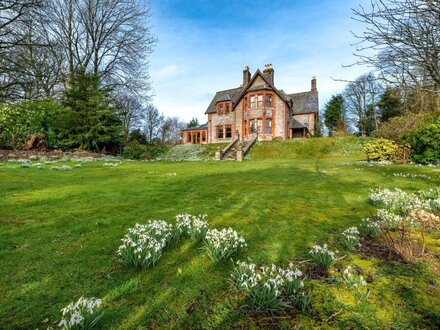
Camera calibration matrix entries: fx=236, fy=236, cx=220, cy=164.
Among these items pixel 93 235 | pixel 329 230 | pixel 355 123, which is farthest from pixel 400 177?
pixel 355 123

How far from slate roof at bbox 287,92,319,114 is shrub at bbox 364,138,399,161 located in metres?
23.4

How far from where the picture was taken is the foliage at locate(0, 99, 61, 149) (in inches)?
765

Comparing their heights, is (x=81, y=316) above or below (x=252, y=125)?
below

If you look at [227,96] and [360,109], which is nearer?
[227,96]

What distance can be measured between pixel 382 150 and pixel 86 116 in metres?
26.1

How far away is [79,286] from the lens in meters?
2.44

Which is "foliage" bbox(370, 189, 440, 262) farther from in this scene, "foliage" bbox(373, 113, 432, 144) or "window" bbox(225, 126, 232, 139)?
"window" bbox(225, 126, 232, 139)

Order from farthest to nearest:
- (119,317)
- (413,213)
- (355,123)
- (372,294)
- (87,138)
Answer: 1. (355,123)
2. (87,138)
3. (413,213)
4. (372,294)
5. (119,317)

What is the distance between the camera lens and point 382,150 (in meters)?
16.1

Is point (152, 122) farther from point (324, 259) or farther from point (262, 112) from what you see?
point (324, 259)

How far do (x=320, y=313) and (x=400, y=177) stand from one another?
30.3 ft

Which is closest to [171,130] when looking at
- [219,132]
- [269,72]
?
[219,132]

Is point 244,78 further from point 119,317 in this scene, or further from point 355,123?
point 119,317

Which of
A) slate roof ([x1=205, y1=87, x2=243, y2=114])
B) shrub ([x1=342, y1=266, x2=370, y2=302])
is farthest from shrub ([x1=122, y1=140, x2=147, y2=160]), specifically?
shrub ([x1=342, y1=266, x2=370, y2=302])
